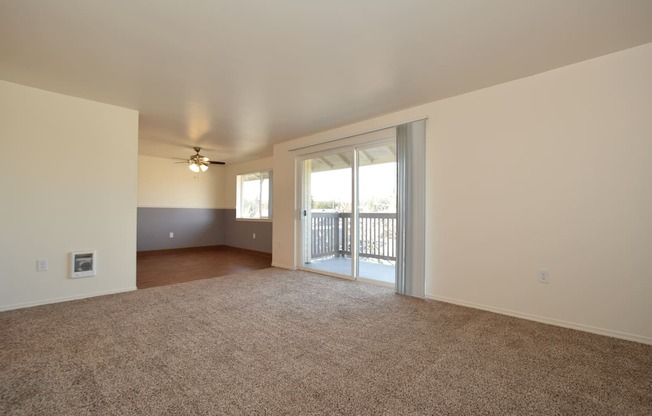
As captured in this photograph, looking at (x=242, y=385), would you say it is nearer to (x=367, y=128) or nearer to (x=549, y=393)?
(x=549, y=393)

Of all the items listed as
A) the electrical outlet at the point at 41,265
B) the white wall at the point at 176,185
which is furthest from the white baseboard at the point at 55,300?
the white wall at the point at 176,185

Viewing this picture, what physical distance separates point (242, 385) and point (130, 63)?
2764mm

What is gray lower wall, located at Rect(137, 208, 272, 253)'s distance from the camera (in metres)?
6.84

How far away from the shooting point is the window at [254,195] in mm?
6965

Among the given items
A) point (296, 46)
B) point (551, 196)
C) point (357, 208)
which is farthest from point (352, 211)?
point (296, 46)

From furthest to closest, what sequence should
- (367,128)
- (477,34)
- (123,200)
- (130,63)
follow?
(367,128) < (123,200) < (130,63) < (477,34)

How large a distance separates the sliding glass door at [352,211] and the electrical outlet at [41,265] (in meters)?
3.31

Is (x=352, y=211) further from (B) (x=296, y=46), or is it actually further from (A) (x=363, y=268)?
(B) (x=296, y=46)

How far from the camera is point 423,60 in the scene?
8.13ft

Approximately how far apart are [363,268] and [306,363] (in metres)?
3.19

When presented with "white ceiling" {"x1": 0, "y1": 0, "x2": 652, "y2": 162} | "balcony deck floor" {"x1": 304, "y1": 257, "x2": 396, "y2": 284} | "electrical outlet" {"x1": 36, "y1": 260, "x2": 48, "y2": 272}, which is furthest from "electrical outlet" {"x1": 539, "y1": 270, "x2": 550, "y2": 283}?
"electrical outlet" {"x1": 36, "y1": 260, "x2": 48, "y2": 272}

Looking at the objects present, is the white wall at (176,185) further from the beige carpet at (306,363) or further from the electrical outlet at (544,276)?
the electrical outlet at (544,276)

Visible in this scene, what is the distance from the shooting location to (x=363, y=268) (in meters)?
5.02

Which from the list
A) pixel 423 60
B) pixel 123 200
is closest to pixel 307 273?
pixel 123 200
